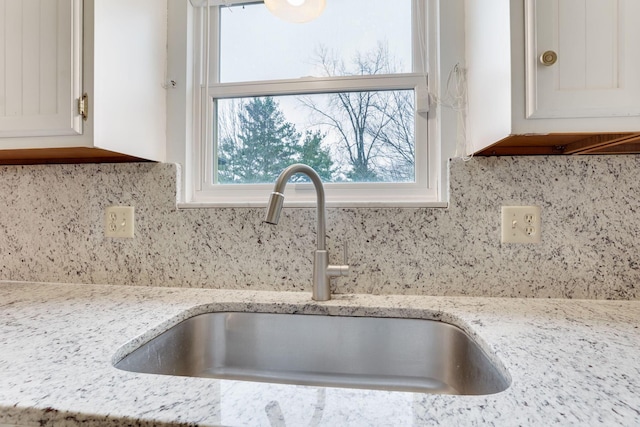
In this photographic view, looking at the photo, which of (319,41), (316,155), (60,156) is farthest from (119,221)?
(319,41)

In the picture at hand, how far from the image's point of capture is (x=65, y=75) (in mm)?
819

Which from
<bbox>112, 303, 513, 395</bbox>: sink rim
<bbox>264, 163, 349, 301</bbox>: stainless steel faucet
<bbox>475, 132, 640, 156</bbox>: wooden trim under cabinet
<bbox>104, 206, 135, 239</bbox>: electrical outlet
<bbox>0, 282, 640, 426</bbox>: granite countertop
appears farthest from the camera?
<bbox>104, 206, 135, 239</bbox>: electrical outlet

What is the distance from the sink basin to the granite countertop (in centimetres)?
6

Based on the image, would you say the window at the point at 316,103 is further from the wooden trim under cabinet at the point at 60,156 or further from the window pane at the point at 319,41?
the wooden trim under cabinet at the point at 60,156

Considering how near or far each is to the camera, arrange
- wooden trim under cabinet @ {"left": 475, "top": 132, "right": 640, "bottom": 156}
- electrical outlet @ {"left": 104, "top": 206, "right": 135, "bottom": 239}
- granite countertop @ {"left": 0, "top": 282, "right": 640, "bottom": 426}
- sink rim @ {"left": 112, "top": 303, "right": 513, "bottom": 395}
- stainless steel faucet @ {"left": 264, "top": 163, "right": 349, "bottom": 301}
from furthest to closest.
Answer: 1. electrical outlet @ {"left": 104, "top": 206, "right": 135, "bottom": 239}
2. stainless steel faucet @ {"left": 264, "top": 163, "right": 349, "bottom": 301}
3. wooden trim under cabinet @ {"left": 475, "top": 132, "right": 640, "bottom": 156}
4. sink rim @ {"left": 112, "top": 303, "right": 513, "bottom": 395}
5. granite countertop @ {"left": 0, "top": 282, "right": 640, "bottom": 426}

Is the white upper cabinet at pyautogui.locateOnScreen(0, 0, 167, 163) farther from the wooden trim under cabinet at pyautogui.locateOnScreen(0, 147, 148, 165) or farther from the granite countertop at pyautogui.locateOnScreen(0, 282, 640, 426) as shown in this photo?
the granite countertop at pyautogui.locateOnScreen(0, 282, 640, 426)

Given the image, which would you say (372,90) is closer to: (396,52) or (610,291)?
(396,52)

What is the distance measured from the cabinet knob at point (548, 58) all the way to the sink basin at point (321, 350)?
1.98ft

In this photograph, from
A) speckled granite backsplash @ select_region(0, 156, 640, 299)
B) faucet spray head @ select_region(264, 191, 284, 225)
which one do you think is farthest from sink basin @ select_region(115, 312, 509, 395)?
faucet spray head @ select_region(264, 191, 284, 225)

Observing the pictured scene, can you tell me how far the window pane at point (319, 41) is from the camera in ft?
3.61

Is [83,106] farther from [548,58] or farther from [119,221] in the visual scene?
[548,58]

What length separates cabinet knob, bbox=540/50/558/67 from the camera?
667 mm

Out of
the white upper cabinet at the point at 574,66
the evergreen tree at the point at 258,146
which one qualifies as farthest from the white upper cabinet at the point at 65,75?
the white upper cabinet at the point at 574,66

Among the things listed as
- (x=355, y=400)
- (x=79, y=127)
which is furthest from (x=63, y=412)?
(x=79, y=127)
